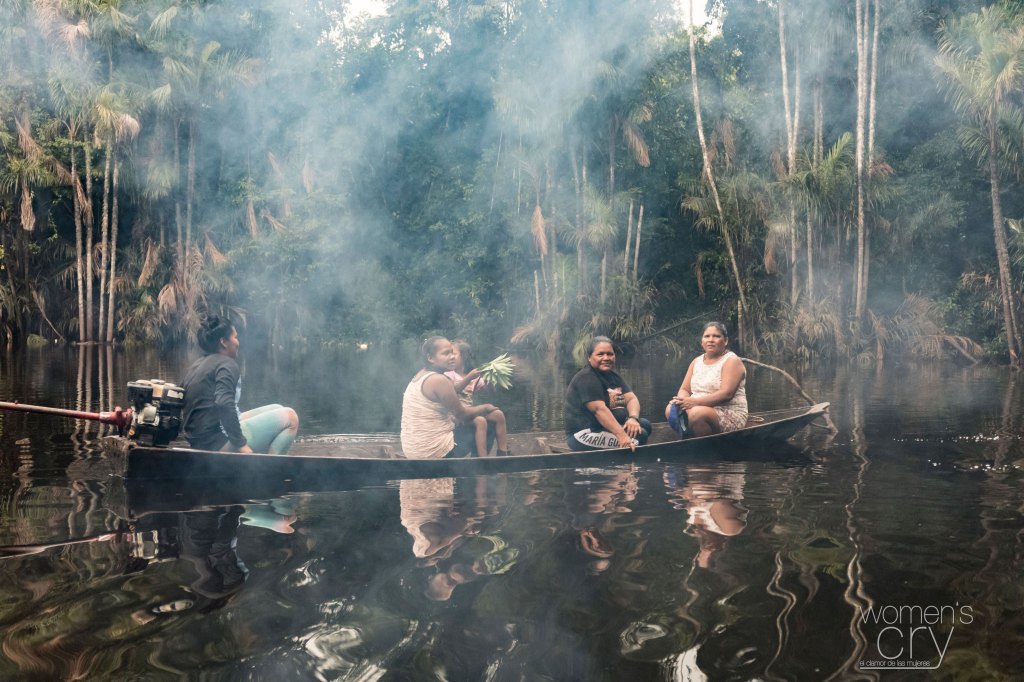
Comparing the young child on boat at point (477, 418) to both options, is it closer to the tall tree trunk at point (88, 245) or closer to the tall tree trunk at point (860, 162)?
the tall tree trunk at point (860, 162)

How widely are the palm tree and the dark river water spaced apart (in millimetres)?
10586

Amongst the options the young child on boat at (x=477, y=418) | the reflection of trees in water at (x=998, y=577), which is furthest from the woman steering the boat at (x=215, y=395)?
the reflection of trees in water at (x=998, y=577)

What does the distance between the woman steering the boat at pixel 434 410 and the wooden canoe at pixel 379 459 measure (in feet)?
1.05

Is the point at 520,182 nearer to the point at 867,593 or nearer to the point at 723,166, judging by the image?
the point at 723,166

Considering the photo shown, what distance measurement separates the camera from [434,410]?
7613 mm

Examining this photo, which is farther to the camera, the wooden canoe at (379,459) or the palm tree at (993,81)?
the palm tree at (993,81)

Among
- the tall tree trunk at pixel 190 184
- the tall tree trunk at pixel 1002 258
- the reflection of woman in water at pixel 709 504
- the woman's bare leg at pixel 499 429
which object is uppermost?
the tall tree trunk at pixel 190 184

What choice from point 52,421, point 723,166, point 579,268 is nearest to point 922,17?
point 723,166

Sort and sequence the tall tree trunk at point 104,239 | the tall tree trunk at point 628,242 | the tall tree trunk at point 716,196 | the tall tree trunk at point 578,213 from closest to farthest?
the tall tree trunk at point 716,196
the tall tree trunk at point 578,213
the tall tree trunk at point 628,242
the tall tree trunk at point 104,239

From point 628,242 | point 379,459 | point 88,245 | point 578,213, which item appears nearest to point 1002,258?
point 628,242

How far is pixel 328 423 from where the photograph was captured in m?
11.1

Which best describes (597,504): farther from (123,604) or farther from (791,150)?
(791,150)

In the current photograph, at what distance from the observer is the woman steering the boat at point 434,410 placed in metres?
7.42

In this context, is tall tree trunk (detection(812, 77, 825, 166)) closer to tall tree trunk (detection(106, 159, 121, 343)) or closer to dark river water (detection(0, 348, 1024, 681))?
dark river water (detection(0, 348, 1024, 681))
